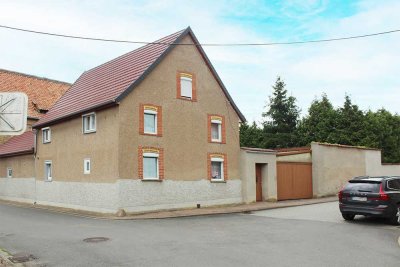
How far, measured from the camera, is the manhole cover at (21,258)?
9.80 m

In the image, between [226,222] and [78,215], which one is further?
[78,215]

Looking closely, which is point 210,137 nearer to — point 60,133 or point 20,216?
point 60,133

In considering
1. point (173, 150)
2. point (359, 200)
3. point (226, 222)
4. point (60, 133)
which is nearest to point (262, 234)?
point (226, 222)

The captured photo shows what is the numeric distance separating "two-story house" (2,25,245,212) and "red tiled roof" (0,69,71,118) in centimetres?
1266

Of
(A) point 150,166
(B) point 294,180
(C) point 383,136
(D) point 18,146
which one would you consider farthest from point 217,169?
(C) point 383,136

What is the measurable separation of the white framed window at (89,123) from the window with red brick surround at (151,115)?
2.60 metres

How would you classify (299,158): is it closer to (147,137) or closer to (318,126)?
(147,137)

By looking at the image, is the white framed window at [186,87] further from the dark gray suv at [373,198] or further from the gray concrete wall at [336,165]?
the gray concrete wall at [336,165]

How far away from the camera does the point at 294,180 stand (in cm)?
2820

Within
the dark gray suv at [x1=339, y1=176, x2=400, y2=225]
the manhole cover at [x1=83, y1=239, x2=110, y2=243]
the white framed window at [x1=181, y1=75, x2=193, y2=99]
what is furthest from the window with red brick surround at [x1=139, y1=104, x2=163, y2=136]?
the dark gray suv at [x1=339, y1=176, x2=400, y2=225]

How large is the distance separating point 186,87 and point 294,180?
32.8 feet

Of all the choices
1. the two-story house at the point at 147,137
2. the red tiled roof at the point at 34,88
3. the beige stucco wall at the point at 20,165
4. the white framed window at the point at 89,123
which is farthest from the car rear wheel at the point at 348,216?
Answer: the red tiled roof at the point at 34,88

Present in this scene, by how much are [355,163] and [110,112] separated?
19777 mm

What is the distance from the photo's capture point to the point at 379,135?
4862 cm
